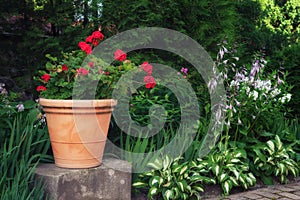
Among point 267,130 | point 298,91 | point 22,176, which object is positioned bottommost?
point 22,176

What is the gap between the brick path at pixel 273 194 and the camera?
3.63 metres

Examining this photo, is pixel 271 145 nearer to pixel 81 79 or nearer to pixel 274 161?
pixel 274 161

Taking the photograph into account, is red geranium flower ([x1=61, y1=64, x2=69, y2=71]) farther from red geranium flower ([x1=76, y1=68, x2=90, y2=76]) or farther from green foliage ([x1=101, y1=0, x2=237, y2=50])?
green foliage ([x1=101, y1=0, x2=237, y2=50])

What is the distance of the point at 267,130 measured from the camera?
448 centimetres

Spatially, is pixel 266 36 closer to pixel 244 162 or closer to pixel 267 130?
pixel 267 130

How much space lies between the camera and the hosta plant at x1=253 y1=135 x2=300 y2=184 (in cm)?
400

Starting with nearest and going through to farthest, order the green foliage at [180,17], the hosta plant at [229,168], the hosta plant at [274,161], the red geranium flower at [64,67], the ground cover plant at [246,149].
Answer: the red geranium flower at [64,67]
the ground cover plant at [246,149]
the hosta plant at [229,168]
the hosta plant at [274,161]
the green foliage at [180,17]

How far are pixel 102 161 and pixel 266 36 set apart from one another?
548 cm

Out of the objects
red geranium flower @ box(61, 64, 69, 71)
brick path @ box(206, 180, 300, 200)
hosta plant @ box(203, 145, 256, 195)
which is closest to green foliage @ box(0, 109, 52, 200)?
red geranium flower @ box(61, 64, 69, 71)

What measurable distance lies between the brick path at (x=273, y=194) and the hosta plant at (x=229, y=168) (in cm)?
7

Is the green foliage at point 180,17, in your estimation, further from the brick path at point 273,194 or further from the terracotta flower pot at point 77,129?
the terracotta flower pot at point 77,129

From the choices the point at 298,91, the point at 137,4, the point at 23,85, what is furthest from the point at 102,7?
the point at 298,91

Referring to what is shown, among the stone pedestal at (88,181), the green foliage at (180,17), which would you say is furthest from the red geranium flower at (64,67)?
the green foliage at (180,17)

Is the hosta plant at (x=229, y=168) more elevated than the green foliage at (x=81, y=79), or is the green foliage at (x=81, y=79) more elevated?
the green foliage at (x=81, y=79)
